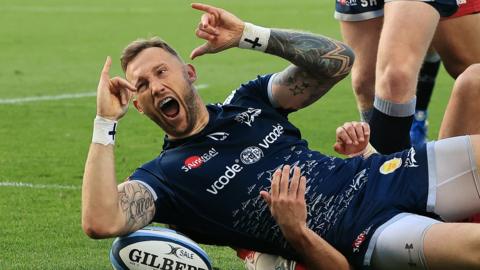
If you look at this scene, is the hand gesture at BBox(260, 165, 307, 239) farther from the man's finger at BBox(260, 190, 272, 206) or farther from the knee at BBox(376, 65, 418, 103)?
the knee at BBox(376, 65, 418, 103)

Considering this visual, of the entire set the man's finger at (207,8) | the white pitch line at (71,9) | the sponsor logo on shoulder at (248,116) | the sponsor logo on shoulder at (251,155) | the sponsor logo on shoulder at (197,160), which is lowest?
the white pitch line at (71,9)

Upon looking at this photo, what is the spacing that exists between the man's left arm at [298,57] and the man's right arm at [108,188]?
824mm

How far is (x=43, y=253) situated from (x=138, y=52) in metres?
1.32

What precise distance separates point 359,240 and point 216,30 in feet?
4.06

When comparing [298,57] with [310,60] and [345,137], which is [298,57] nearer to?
[310,60]

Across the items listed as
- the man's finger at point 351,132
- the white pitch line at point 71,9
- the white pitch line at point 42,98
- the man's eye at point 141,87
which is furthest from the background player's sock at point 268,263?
the white pitch line at point 71,9

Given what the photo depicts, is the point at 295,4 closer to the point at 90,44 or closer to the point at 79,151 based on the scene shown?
the point at 90,44

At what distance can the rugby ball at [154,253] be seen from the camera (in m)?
5.66

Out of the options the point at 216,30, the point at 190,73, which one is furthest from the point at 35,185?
the point at 216,30

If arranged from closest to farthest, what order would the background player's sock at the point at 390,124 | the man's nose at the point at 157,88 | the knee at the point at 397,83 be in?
the man's nose at the point at 157,88
the knee at the point at 397,83
the background player's sock at the point at 390,124

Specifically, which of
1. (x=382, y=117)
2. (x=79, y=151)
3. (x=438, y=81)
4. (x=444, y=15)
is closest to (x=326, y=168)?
(x=382, y=117)

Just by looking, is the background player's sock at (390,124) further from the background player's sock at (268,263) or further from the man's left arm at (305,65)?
the background player's sock at (268,263)

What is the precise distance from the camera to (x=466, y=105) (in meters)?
Answer: 6.95

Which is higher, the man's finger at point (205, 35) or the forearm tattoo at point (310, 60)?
the man's finger at point (205, 35)
